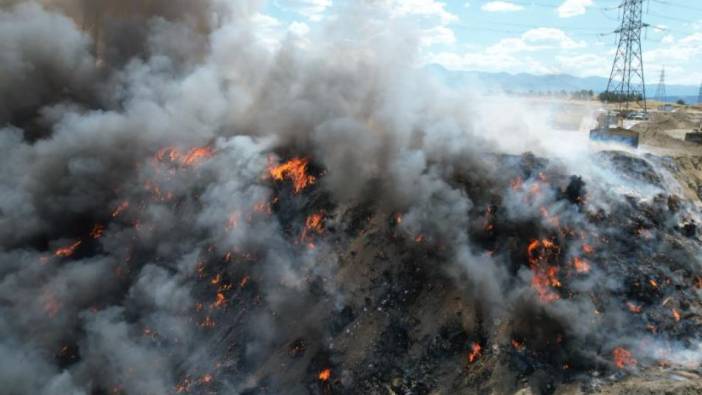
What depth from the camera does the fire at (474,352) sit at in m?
17.3

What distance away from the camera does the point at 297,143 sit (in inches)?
1022

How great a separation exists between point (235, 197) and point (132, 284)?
6.10m

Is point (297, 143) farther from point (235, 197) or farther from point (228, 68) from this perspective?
point (228, 68)

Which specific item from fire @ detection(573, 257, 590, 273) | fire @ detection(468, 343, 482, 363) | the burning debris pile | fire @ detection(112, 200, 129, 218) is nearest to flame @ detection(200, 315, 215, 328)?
the burning debris pile

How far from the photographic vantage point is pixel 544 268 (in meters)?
18.8

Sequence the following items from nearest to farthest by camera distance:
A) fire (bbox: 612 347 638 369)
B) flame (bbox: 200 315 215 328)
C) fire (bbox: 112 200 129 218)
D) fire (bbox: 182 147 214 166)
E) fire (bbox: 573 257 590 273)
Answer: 1. fire (bbox: 612 347 638 369)
2. fire (bbox: 573 257 590 273)
3. flame (bbox: 200 315 215 328)
4. fire (bbox: 112 200 129 218)
5. fire (bbox: 182 147 214 166)

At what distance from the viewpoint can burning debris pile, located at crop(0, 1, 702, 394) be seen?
58.1 ft

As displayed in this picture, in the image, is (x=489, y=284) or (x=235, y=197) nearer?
(x=489, y=284)

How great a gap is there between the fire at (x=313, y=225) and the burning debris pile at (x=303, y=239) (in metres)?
0.11

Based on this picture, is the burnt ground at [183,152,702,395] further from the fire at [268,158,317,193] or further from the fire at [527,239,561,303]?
the fire at [268,158,317,193]

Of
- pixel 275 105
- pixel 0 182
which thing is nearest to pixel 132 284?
pixel 0 182

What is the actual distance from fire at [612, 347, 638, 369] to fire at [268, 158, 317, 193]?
47.1 ft

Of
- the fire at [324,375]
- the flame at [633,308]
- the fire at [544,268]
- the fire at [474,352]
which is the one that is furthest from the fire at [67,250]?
the flame at [633,308]

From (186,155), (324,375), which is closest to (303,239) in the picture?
(324,375)
